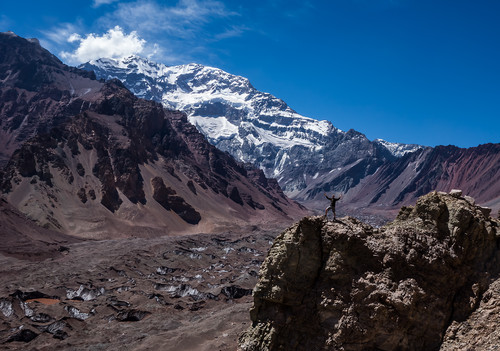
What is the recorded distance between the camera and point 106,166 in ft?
357

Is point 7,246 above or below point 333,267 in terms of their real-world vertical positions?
below

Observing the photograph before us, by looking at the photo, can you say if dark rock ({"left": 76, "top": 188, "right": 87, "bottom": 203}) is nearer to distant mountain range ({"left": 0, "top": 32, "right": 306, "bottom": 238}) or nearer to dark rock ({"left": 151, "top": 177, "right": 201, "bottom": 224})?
distant mountain range ({"left": 0, "top": 32, "right": 306, "bottom": 238})

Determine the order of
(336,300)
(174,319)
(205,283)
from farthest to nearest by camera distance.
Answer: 1. (205,283)
2. (174,319)
3. (336,300)

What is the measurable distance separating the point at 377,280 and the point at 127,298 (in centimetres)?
3433

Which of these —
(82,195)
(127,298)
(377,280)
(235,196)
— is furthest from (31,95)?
(377,280)

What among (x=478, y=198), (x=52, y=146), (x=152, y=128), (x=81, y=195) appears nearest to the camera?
(x=81, y=195)

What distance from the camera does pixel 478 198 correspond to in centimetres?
16938

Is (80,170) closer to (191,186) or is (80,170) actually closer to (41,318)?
(191,186)

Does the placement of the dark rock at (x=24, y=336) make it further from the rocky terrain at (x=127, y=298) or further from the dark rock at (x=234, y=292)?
the dark rock at (x=234, y=292)

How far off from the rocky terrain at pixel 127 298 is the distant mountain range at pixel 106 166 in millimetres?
22635

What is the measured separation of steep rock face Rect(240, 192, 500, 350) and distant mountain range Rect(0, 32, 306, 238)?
257 feet

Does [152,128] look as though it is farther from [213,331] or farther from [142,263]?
[213,331]

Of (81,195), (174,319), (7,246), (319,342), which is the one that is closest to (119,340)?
(174,319)

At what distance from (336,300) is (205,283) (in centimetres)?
3781
